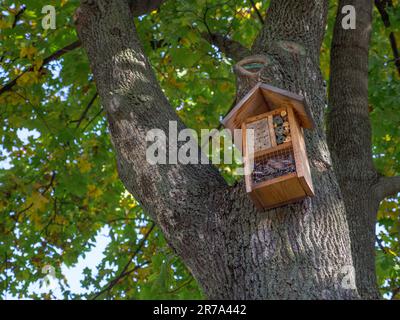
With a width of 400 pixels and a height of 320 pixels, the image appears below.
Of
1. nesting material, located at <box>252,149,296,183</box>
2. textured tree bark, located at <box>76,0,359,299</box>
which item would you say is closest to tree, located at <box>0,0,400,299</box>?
textured tree bark, located at <box>76,0,359,299</box>

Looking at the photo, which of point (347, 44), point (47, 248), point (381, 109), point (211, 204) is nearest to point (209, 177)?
point (211, 204)

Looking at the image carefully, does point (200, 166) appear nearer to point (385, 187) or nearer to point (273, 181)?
point (273, 181)

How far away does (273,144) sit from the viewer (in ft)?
10.6

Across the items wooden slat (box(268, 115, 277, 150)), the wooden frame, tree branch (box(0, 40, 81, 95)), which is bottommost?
the wooden frame

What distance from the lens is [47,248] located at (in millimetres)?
6840

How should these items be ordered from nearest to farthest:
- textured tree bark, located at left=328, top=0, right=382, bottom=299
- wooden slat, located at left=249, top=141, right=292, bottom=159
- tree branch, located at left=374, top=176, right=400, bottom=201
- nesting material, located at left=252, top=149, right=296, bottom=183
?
nesting material, located at left=252, top=149, right=296, bottom=183 < wooden slat, located at left=249, top=141, right=292, bottom=159 < textured tree bark, located at left=328, top=0, right=382, bottom=299 < tree branch, located at left=374, top=176, right=400, bottom=201

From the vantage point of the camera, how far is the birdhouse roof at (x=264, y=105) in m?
3.24

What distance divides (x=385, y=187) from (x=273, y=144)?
4.06 feet

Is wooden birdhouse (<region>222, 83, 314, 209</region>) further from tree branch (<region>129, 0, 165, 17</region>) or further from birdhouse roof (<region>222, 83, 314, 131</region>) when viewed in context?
tree branch (<region>129, 0, 165, 17</region>)

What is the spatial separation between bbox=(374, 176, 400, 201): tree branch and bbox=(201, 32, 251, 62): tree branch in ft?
4.94

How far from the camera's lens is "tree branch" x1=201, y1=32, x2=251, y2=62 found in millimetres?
5060

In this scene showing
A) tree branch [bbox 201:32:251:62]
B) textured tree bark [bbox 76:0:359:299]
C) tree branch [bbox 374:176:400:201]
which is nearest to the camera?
textured tree bark [bbox 76:0:359:299]

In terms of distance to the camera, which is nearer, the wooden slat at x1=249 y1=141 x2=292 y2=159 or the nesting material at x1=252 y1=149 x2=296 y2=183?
the nesting material at x1=252 y1=149 x2=296 y2=183

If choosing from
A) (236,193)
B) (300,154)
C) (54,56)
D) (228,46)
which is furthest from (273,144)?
(54,56)
